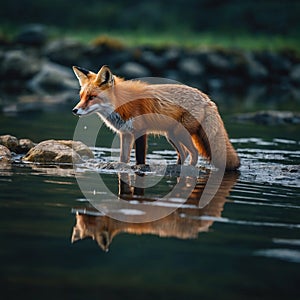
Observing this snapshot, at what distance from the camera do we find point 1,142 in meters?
10.2

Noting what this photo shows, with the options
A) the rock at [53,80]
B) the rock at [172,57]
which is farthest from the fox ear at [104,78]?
the rock at [172,57]

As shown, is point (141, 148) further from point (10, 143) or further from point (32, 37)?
point (32, 37)

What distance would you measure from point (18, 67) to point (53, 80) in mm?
2930

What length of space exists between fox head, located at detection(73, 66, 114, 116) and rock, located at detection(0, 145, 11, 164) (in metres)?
1.52

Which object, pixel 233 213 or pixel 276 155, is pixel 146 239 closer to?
Result: pixel 233 213

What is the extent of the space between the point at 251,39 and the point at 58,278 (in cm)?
4285

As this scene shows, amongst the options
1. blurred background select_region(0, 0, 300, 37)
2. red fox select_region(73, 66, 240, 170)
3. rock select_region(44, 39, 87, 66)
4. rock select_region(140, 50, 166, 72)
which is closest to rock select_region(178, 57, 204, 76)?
rock select_region(140, 50, 166, 72)

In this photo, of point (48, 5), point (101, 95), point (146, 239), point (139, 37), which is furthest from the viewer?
point (48, 5)

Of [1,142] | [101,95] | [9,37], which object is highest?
[9,37]

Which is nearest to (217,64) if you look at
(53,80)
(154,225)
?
(53,80)

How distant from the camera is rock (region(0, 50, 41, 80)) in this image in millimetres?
31172

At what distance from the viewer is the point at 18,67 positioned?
31.2 metres

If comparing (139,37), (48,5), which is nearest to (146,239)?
(139,37)

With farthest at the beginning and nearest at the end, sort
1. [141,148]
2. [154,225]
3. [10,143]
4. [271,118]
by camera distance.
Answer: [271,118], [10,143], [141,148], [154,225]
